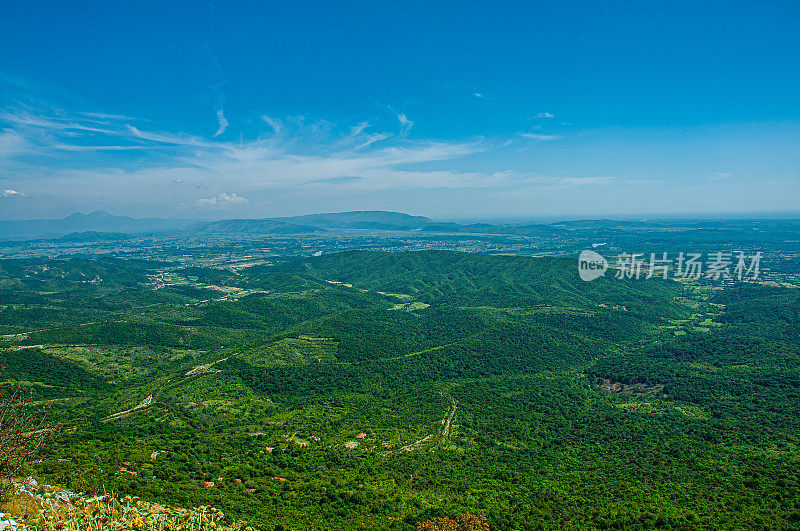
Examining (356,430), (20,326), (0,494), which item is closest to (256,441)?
(356,430)

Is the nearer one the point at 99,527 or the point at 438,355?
the point at 99,527

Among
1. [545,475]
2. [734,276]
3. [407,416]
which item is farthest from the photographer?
[734,276]

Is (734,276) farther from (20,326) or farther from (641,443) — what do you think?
(20,326)

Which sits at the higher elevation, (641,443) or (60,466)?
(60,466)

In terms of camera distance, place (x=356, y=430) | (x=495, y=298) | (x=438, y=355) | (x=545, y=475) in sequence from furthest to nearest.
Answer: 1. (x=495, y=298)
2. (x=438, y=355)
3. (x=356, y=430)
4. (x=545, y=475)

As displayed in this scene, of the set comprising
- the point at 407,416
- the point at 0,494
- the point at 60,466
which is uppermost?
the point at 0,494

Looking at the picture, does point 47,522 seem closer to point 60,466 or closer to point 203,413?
point 60,466
